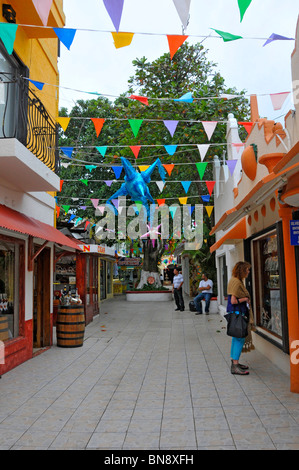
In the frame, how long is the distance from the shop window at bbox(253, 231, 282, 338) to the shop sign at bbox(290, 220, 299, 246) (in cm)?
124

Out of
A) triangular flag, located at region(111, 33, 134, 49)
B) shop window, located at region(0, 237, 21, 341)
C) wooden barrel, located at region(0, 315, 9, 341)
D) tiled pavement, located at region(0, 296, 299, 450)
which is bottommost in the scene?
tiled pavement, located at region(0, 296, 299, 450)

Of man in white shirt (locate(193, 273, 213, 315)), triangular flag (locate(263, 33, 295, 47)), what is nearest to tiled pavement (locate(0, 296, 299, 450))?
triangular flag (locate(263, 33, 295, 47))

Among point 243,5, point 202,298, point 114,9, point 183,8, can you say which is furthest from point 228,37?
point 202,298

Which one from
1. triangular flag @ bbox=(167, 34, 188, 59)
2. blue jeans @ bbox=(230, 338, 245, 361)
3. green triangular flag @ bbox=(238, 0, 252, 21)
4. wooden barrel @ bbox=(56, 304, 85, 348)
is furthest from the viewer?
wooden barrel @ bbox=(56, 304, 85, 348)

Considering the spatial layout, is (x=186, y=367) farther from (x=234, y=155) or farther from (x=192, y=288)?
(x=192, y=288)

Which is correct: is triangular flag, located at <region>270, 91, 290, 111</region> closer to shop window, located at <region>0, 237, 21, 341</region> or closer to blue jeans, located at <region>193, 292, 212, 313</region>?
shop window, located at <region>0, 237, 21, 341</region>

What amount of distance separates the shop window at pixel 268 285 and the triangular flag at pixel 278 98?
2387 mm

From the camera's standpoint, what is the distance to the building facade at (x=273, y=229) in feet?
16.7

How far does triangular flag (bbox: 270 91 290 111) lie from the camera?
6.92 m

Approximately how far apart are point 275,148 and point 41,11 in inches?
168

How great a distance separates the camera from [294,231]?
521 centimetres

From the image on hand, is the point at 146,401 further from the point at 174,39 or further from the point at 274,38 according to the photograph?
the point at 274,38

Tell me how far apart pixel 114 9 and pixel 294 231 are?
11.8 feet

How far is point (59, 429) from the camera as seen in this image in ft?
12.9
